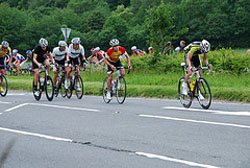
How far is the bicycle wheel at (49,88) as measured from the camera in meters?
17.3

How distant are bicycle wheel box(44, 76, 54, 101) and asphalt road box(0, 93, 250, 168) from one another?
3041mm

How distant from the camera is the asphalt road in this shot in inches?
273

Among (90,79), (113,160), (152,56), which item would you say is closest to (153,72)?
(152,56)

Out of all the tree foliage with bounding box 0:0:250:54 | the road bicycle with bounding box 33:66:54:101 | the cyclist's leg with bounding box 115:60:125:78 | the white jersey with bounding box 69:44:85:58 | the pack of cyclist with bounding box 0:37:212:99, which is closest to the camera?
the pack of cyclist with bounding box 0:37:212:99

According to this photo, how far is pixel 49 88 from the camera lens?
17375 mm

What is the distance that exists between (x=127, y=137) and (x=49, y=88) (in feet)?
28.8

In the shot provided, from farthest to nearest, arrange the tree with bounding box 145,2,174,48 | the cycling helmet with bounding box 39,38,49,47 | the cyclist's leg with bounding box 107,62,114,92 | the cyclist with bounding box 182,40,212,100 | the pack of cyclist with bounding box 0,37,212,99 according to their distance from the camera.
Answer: the tree with bounding box 145,2,174,48 < the cycling helmet with bounding box 39,38,49,47 < the cyclist's leg with bounding box 107,62,114,92 < the pack of cyclist with bounding box 0,37,212,99 < the cyclist with bounding box 182,40,212,100

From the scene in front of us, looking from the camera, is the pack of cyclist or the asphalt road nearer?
the asphalt road

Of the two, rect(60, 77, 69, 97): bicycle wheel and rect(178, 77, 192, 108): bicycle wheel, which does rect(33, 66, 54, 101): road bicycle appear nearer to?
rect(60, 77, 69, 97): bicycle wheel

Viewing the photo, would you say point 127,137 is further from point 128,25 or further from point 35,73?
point 128,25

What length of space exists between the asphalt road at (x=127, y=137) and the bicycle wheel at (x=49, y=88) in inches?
120

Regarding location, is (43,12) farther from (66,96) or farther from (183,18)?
(66,96)

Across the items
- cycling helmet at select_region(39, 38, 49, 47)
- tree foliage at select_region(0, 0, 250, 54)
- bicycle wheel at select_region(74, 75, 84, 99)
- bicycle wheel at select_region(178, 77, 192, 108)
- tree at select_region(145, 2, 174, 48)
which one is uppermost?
tree foliage at select_region(0, 0, 250, 54)

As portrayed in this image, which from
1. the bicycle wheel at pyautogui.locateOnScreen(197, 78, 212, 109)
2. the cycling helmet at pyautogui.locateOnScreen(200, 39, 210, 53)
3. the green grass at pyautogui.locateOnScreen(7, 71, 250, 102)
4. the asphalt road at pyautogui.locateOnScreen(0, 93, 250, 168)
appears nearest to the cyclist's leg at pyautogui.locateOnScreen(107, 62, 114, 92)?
the asphalt road at pyautogui.locateOnScreen(0, 93, 250, 168)
